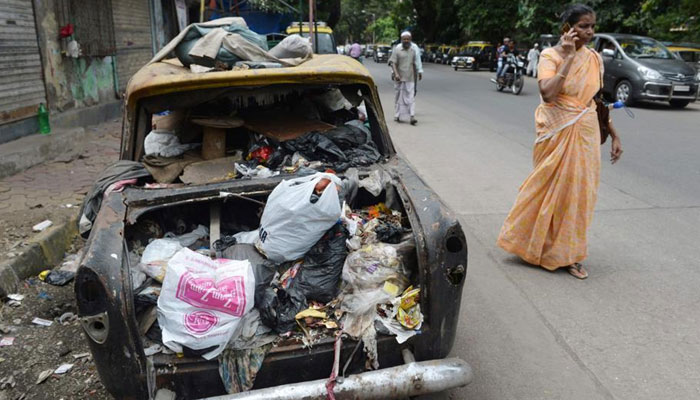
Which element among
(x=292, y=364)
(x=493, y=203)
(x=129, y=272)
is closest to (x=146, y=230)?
(x=129, y=272)

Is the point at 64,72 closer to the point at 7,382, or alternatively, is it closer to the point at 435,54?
the point at 7,382

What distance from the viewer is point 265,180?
2924mm

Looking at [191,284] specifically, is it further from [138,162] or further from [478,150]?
[478,150]

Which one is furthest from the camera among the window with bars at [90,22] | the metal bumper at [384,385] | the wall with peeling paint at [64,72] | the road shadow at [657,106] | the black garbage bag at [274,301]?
the road shadow at [657,106]

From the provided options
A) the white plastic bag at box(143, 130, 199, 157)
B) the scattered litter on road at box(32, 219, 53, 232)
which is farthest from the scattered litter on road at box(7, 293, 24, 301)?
the white plastic bag at box(143, 130, 199, 157)

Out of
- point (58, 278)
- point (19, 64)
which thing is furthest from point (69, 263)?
point (19, 64)

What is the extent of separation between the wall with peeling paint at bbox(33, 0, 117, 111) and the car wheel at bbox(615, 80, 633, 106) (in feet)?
41.3

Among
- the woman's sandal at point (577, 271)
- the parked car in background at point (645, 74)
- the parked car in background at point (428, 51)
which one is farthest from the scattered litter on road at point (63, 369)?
the parked car in background at point (428, 51)

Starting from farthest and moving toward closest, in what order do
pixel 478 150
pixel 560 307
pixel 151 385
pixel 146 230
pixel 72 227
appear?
1. pixel 478 150
2. pixel 72 227
3. pixel 560 307
4. pixel 146 230
5. pixel 151 385

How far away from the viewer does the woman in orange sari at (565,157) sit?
149 inches

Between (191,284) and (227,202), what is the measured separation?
0.92 meters

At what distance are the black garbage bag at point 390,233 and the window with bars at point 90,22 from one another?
881 centimetres

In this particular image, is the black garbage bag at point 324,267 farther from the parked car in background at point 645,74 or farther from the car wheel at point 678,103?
the car wheel at point 678,103

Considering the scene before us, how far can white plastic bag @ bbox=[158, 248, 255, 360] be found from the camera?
2.20m
